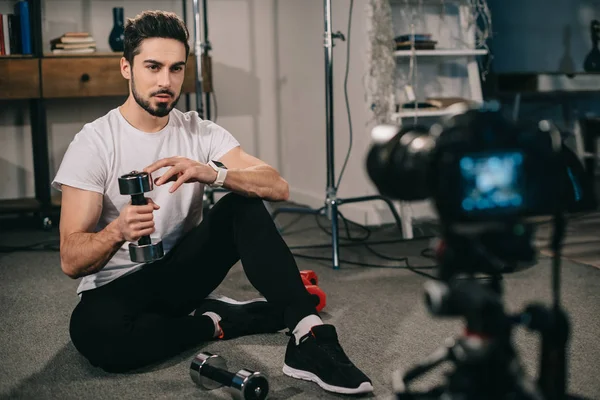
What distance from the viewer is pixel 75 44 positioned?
145 inches

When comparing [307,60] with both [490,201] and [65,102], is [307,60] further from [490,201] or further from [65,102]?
[490,201]

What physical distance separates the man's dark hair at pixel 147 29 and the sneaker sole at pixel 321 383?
88 centimetres

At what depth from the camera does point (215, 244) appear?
1.88 meters

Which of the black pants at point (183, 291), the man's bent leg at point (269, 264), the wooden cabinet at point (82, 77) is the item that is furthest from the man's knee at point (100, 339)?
the wooden cabinet at point (82, 77)

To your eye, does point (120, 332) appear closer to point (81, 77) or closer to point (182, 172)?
point (182, 172)

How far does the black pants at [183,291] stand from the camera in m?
1.77

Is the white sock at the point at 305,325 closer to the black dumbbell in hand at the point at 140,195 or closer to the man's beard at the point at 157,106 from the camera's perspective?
the black dumbbell in hand at the point at 140,195

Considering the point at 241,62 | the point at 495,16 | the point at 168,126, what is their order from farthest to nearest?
the point at 495,16, the point at 241,62, the point at 168,126

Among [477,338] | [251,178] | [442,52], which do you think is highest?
Result: [442,52]

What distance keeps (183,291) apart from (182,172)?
0.36 m

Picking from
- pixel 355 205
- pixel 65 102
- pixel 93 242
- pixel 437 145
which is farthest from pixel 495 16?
pixel 437 145

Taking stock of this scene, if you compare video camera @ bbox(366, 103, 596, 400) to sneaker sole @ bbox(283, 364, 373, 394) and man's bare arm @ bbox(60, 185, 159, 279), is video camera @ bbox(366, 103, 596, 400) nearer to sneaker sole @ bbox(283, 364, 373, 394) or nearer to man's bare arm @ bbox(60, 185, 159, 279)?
sneaker sole @ bbox(283, 364, 373, 394)

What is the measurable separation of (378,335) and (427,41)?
66.9 inches

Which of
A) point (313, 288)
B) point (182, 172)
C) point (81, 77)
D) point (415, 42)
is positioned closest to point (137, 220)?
point (182, 172)
